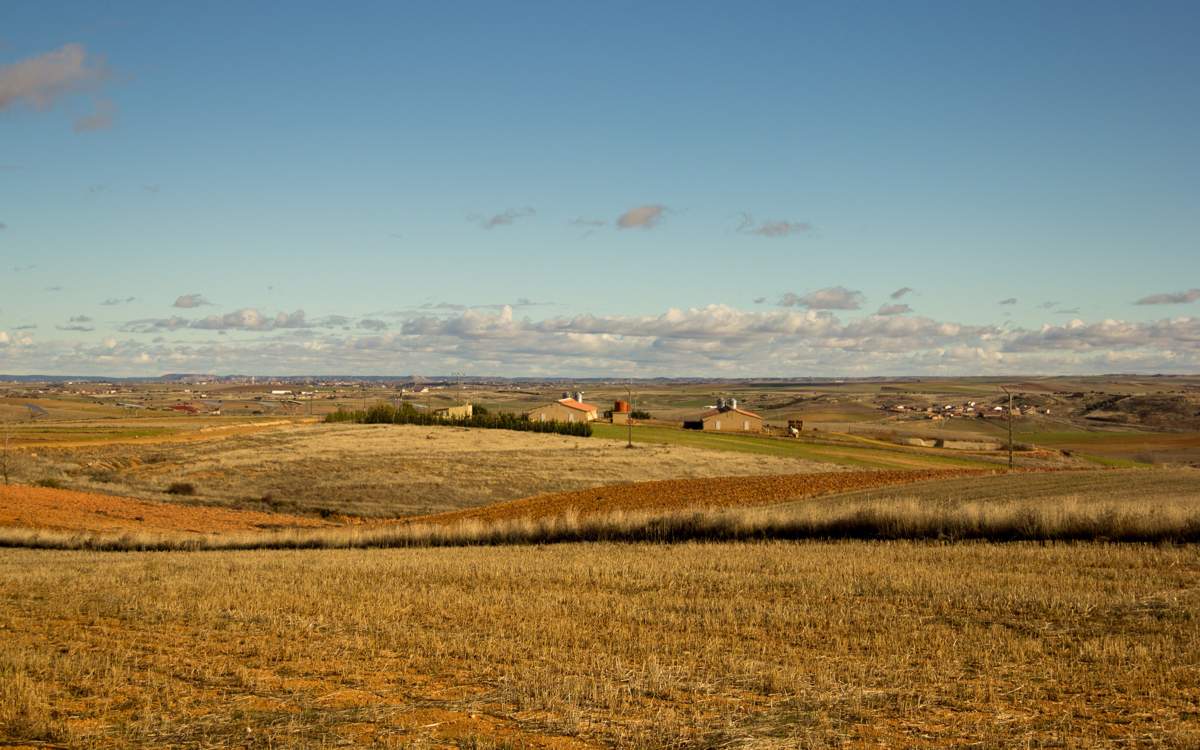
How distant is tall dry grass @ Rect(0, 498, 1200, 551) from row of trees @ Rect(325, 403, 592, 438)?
81010 millimetres

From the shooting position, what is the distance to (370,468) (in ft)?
261

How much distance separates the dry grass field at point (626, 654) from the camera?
1037 centimetres

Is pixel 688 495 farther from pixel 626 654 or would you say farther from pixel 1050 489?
pixel 626 654

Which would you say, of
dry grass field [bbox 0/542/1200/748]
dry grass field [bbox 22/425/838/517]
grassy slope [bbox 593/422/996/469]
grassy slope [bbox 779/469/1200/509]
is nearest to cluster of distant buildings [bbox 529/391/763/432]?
grassy slope [bbox 593/422/996/469]

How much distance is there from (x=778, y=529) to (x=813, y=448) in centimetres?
7934

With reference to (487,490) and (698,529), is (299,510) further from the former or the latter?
(698,529)

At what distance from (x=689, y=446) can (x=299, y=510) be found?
53.5 metres

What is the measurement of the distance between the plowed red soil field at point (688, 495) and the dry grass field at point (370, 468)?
10.7 m

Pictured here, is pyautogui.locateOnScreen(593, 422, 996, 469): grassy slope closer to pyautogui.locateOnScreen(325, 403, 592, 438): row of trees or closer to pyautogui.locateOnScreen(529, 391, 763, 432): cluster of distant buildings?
pyautogui.locateOnScreen(325, 403, 592, 438): row of trees

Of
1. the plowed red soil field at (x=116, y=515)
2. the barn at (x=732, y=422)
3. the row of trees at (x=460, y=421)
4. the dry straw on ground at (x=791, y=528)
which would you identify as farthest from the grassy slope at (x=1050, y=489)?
the barn at (x=732, y=422)

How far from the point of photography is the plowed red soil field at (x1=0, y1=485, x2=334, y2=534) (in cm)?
4466

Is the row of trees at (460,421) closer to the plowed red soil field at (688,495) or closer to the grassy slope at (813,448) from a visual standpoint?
the grassy slope at (813,448)

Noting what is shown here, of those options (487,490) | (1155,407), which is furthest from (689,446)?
(1155,407)

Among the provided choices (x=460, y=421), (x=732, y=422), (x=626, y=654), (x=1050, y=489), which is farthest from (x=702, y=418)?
(x=626, y=654)
